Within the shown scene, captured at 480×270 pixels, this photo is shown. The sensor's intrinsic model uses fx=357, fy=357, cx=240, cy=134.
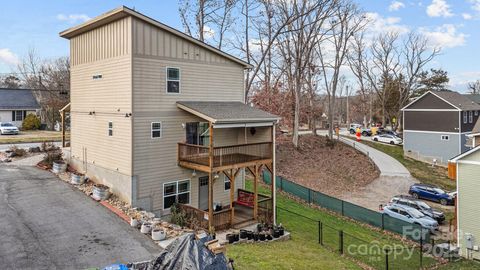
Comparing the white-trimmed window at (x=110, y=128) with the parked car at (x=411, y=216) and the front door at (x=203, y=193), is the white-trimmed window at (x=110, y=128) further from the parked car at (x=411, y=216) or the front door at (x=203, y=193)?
the parked car at (x=411, y=216)

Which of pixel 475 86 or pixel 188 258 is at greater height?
pixel 475 86

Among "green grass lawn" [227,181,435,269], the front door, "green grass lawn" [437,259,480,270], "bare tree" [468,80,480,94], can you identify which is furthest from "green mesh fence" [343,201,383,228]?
"bare tree" [468,80,480,94]

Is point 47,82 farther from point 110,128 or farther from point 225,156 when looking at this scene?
point 225,156

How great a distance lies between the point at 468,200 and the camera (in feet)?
56.9

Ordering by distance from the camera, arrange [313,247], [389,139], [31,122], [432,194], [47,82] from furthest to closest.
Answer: [47,82] → [389,139] → [31,122] → [432,194] → [313,247]

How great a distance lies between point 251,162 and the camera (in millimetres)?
15805

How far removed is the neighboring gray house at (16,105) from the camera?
1629 inches

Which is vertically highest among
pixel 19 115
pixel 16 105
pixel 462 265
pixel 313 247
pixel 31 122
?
pixel 16 105

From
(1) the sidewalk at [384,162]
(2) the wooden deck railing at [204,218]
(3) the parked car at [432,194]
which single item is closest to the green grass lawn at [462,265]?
(2) the wooden deck railing at [204,218]

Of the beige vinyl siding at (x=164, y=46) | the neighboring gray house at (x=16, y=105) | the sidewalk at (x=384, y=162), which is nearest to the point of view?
the beige vinyl siding at (x=164, y=46)

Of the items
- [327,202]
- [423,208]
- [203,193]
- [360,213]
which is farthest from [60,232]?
[423,208]

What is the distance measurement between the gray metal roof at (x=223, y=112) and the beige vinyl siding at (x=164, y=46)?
2051mm

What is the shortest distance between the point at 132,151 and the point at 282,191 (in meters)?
11.9

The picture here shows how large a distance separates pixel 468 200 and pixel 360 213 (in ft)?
17.2
